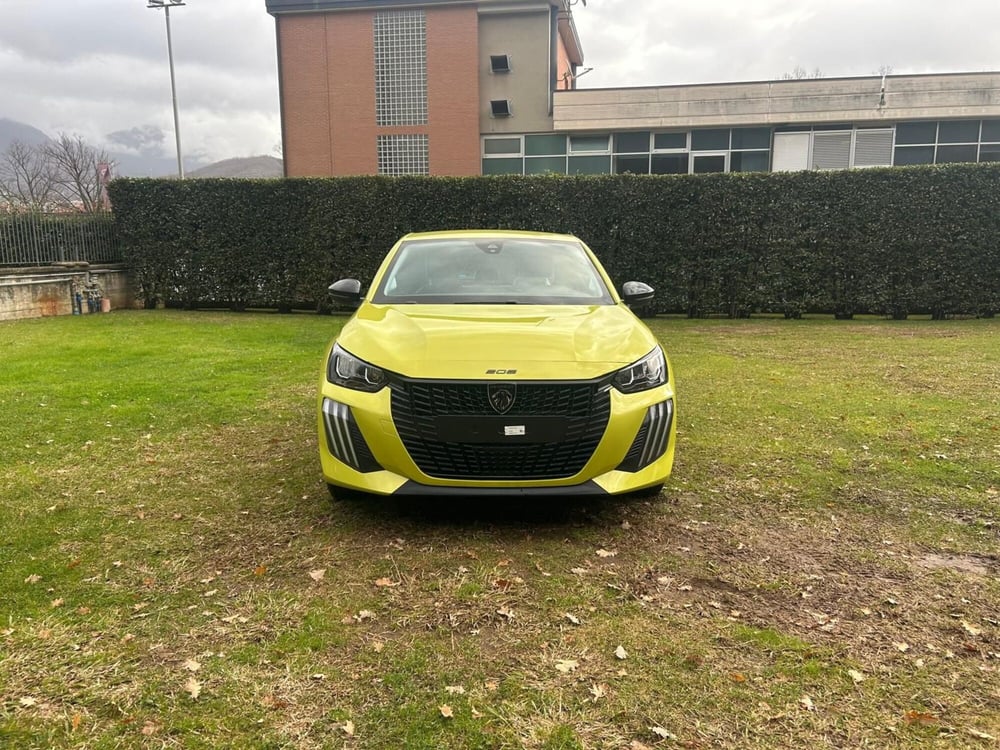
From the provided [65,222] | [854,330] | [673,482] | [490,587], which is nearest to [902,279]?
[854,330]

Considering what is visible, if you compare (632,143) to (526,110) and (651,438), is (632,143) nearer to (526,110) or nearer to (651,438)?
(526,110)

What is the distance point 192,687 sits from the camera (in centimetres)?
249

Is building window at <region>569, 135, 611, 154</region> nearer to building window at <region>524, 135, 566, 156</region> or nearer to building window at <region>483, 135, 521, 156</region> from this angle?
building window at <region>524, 135, 566, 156</region>

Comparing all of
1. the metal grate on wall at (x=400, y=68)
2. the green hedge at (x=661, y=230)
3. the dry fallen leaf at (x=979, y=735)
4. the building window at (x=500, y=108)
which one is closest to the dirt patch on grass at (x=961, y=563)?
the dry fallen leaf at (x=979, y=735)

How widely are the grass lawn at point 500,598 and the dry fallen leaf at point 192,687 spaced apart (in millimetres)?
25

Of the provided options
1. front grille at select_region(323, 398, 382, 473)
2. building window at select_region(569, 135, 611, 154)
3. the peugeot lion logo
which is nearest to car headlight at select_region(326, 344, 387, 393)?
front grille at select_region(323, 398, 382, 473)

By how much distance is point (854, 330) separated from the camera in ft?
41.4

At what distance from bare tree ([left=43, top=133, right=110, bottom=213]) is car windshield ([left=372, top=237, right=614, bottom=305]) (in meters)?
40.2

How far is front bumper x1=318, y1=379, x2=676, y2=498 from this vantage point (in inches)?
140

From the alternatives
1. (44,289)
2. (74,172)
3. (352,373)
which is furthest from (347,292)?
(74,172)

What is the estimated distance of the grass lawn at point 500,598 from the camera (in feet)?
7.68

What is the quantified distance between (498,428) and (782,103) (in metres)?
25.8

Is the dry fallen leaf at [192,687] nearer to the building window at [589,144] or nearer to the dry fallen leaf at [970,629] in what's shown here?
the dry fallen leaf at [970,629]

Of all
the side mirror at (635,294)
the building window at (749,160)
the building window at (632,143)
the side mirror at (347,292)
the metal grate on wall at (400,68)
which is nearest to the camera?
the side mirror at (347,292)
